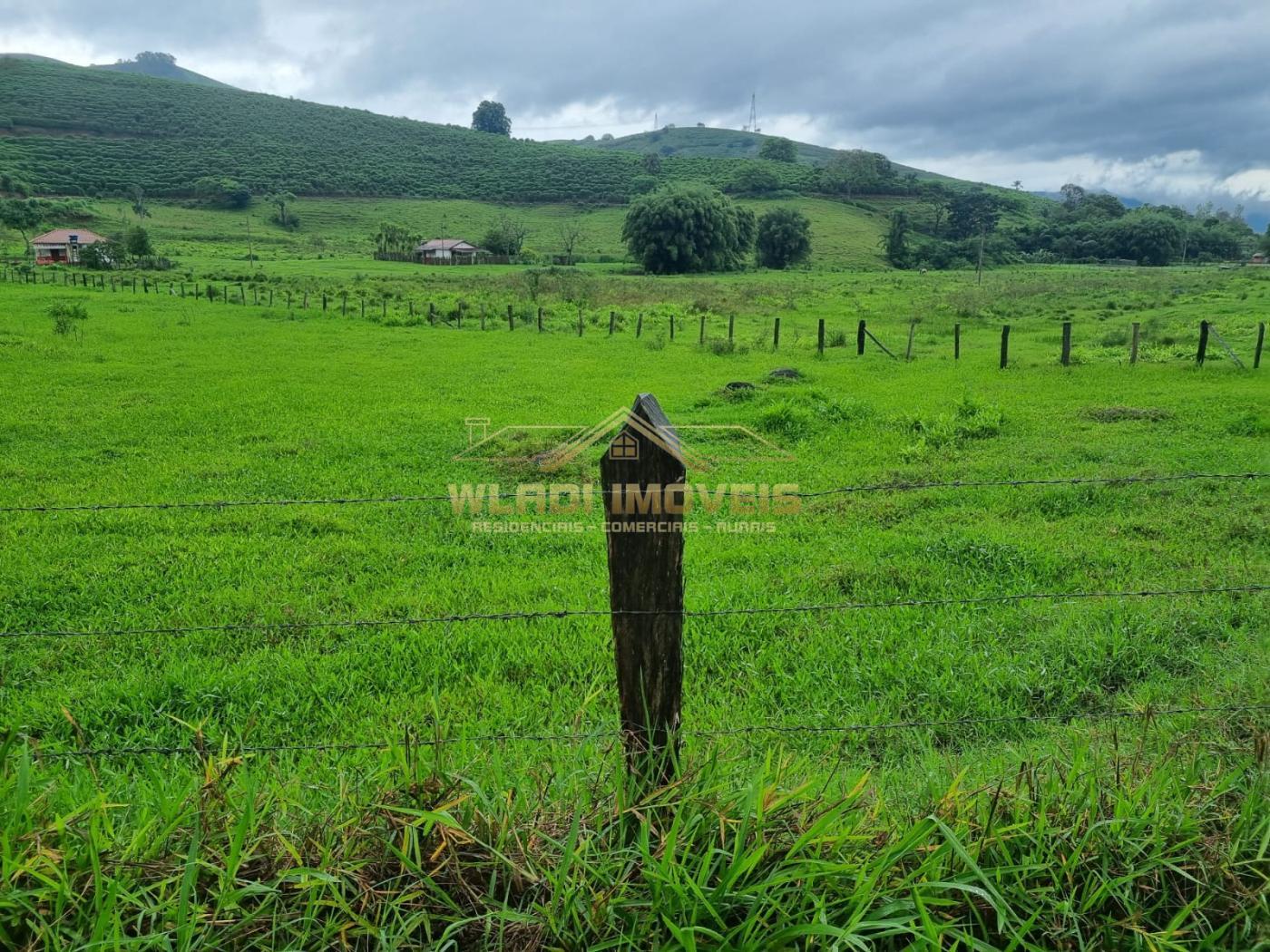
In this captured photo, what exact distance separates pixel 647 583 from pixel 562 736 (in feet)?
2.50

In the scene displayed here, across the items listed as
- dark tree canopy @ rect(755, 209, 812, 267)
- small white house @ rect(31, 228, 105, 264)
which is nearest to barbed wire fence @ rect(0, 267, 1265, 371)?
small white house @ rect(31, 228, 105, 264)

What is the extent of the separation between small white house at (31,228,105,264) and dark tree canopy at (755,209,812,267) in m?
52.1

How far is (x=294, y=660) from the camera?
190 inches

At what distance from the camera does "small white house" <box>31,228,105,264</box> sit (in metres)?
60.2

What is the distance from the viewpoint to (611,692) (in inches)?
176

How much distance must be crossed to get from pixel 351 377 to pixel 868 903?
15766 mm

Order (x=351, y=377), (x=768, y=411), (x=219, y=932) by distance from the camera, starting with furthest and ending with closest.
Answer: (x=351, y=377) → (x=768, y=411) → (x=219, y=932)

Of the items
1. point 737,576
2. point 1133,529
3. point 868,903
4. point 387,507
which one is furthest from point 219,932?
point 1133,529

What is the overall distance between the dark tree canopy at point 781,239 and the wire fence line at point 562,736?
7046 centimetres

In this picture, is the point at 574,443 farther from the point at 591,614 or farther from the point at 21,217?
the point at 21,217

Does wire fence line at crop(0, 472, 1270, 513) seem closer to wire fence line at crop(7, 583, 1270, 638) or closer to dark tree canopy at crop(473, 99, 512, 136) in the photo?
wire fence line at crop(7, 583, 1270, 638)

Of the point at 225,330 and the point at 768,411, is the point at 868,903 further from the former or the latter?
the point at 225,330

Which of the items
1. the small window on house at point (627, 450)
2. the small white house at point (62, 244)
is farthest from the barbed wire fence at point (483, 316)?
the small white house at point (62, 244)
